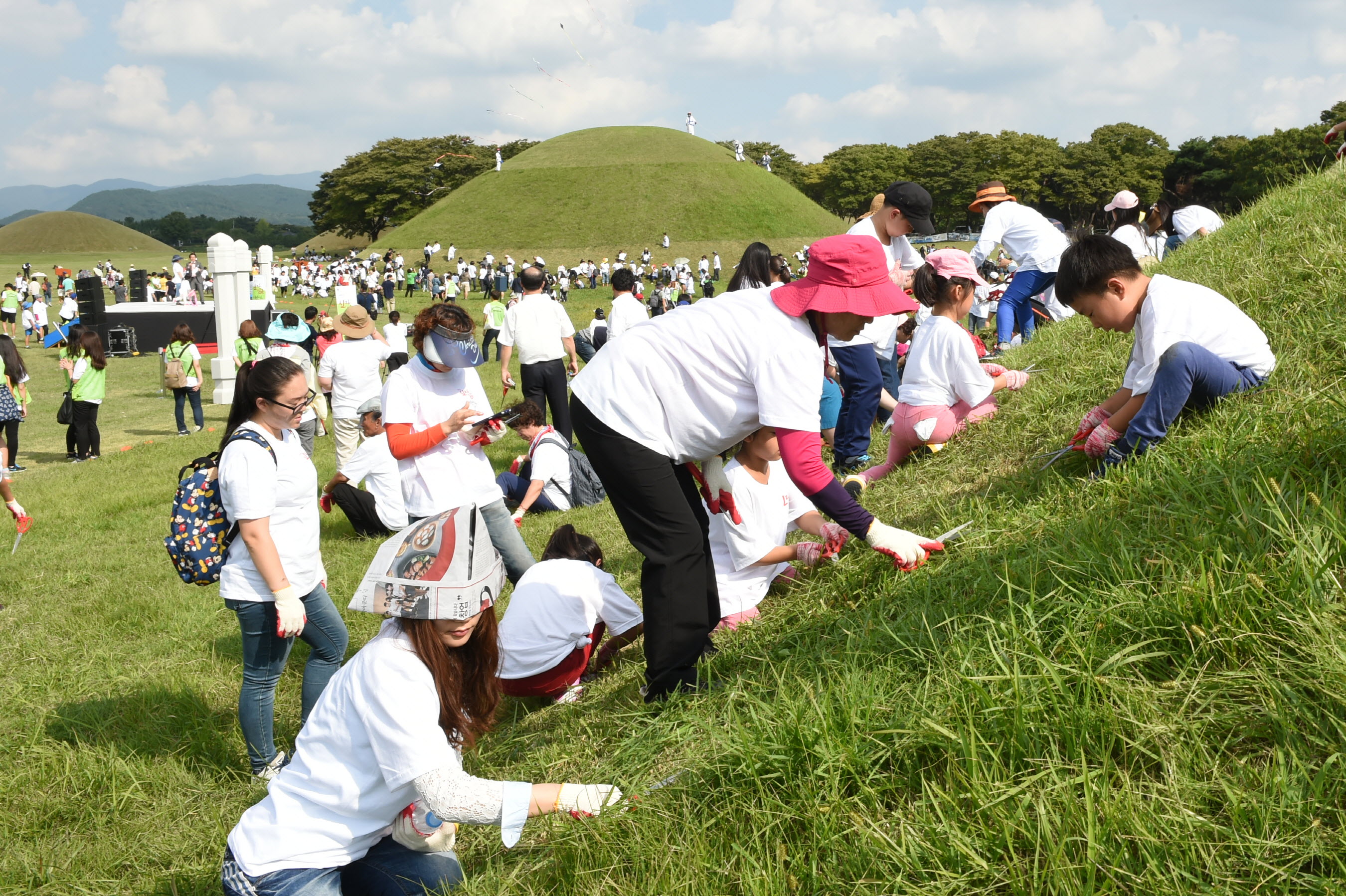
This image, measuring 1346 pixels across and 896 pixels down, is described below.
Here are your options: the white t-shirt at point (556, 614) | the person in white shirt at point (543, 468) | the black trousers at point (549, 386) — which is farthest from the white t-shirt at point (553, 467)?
the white t-shirt at point (556, 614)

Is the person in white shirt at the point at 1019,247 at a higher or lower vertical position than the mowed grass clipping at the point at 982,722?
higher

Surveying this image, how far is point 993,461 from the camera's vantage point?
531cm

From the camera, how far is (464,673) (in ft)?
9.05

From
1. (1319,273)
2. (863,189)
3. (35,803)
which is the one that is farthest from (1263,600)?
(863,189)

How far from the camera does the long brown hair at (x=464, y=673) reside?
2582 mm

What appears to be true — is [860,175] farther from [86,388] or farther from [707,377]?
[707,377]

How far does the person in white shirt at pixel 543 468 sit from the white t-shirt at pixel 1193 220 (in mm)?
8181

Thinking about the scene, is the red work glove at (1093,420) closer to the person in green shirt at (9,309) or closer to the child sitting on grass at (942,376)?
Result: the child sitting on grass at (942,376)

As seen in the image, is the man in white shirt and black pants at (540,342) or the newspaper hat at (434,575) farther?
the man in white shirt and black pants at (540,342)

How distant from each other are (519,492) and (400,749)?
697cm

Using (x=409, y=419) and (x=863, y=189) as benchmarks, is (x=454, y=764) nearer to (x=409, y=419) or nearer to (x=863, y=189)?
A: (x=409, y=419)

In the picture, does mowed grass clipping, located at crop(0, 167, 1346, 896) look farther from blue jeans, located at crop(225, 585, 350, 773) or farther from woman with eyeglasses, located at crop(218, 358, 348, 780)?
woman with eyeglasses, located at crop(218, 358, 348, 780)

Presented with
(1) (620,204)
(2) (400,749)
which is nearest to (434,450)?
(2) (400,749)

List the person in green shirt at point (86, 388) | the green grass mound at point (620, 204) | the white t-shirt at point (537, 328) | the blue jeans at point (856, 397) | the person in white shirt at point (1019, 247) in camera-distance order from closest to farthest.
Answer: the blue jeans at point (856, 397)
the person in white shirt at point (1019, 247)
the white t-shirt at point (537, 328)
the person in green shirt at point (86, 388)
the green grass mound at point (620, 204)
